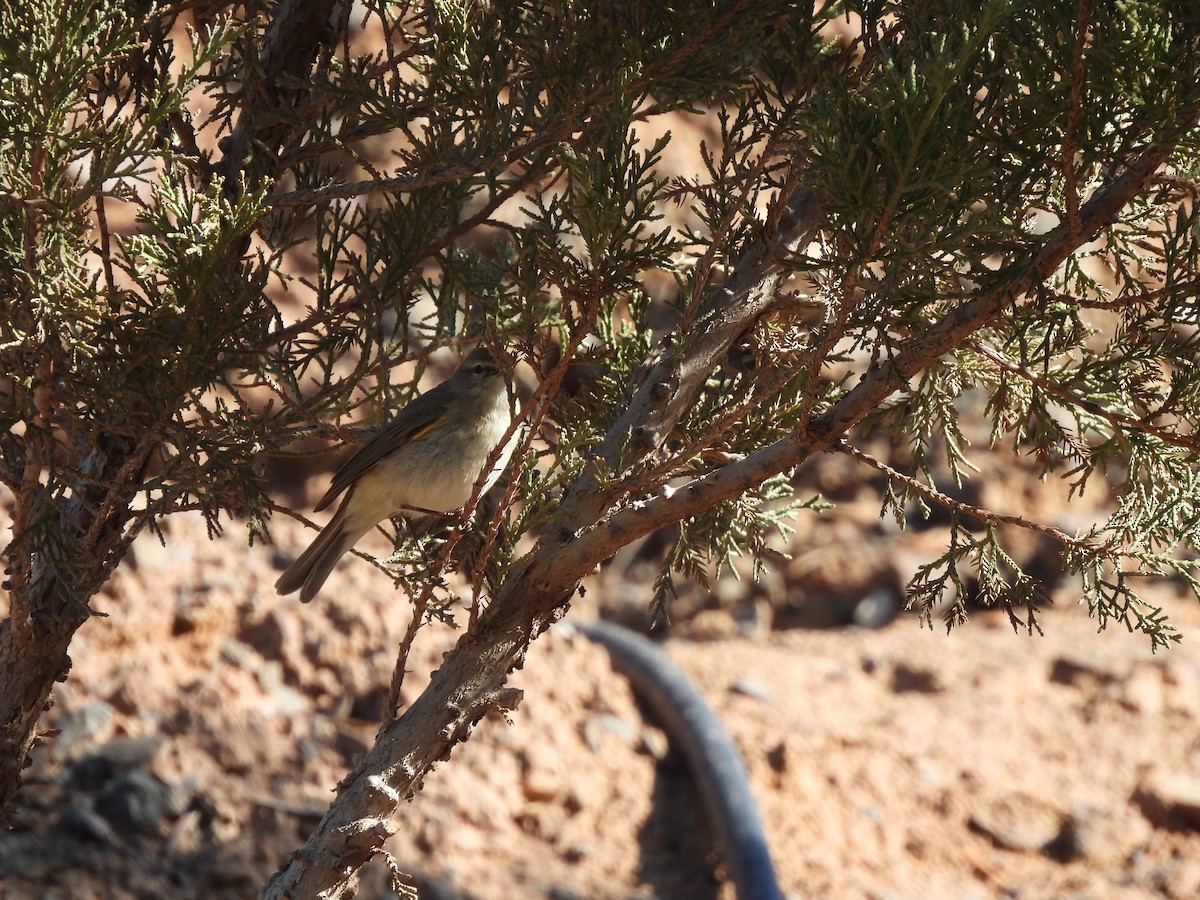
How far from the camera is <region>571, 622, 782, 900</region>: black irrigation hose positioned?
534 centimetres

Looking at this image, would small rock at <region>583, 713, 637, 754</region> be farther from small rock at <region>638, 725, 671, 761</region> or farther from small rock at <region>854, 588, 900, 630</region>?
small rock at <region>854, 588, 900, 630</region>

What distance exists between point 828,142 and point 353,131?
5.32 ft

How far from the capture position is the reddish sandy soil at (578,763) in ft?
16.2

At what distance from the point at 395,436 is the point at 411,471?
0.17m

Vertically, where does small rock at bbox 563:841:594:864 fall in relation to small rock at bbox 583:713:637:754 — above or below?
below

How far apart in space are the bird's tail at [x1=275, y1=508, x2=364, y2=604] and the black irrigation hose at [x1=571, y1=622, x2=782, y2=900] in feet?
7.63

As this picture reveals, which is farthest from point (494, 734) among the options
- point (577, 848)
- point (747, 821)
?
point (747, 821)

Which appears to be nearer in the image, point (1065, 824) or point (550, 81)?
point (550, 81)

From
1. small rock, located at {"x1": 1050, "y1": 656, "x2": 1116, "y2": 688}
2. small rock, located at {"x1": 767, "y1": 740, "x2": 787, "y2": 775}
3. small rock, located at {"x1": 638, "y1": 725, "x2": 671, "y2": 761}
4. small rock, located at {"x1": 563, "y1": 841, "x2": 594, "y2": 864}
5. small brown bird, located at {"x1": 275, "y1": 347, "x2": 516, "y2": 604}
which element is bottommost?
small rock, located at {"x1": 563, "y1": 841, "x2": 594, "y2": 864}

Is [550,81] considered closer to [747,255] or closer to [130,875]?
[747,255]

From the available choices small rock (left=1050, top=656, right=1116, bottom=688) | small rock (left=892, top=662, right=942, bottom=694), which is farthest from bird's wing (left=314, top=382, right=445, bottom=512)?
small rock (left=1050, top=656, right=1116, bottom=688)

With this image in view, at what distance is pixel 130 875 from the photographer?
4520mm

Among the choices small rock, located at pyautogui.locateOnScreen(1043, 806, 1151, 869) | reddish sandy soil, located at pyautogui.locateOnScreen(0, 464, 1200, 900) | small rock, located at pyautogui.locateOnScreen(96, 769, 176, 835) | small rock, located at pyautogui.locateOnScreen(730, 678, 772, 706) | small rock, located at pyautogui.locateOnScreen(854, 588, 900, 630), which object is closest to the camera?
small rock, located at pyautogui.locateOnScreen(96, 769, 176, 835)

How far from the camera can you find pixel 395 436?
4609 mm
